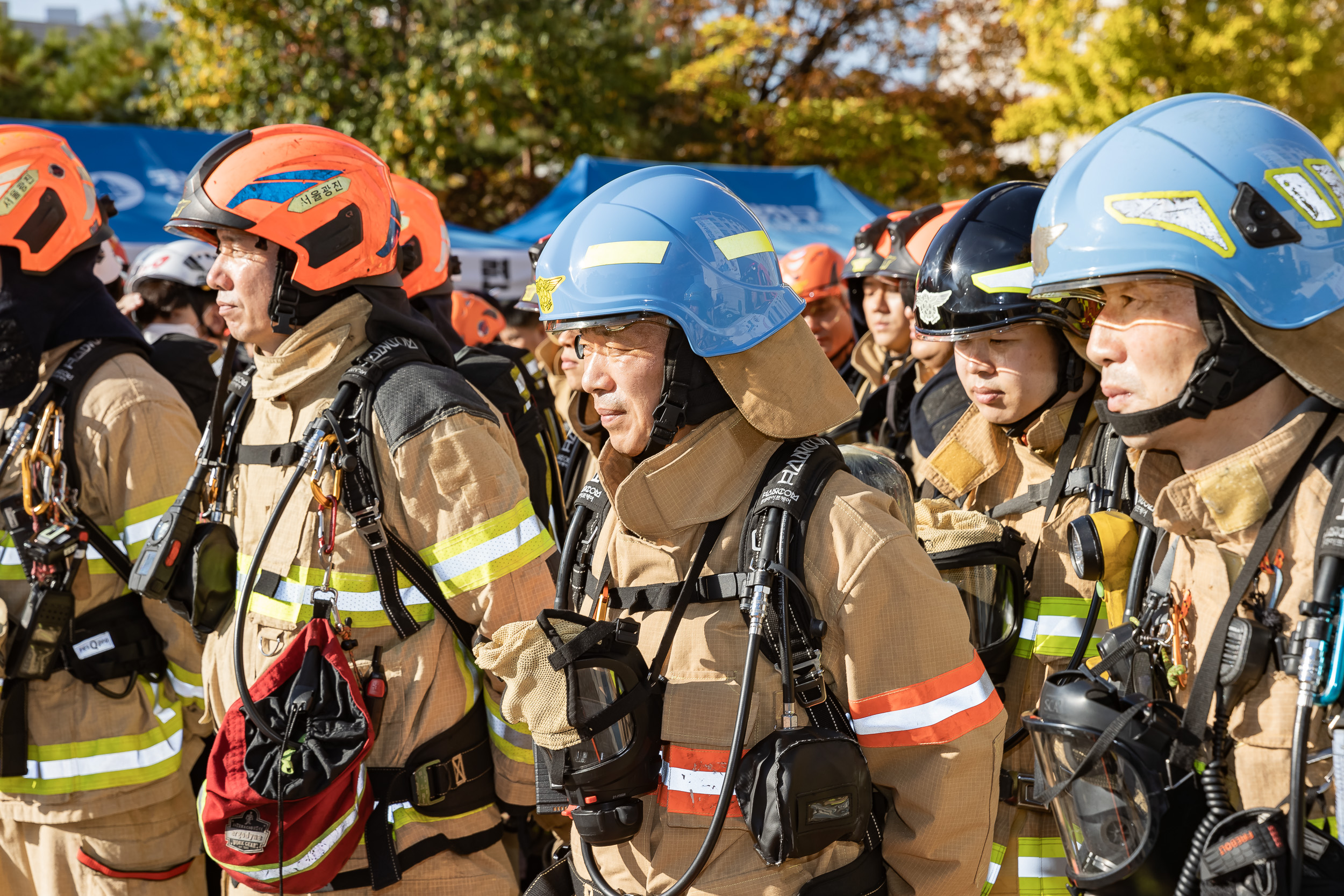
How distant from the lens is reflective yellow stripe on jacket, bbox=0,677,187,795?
3723 mm

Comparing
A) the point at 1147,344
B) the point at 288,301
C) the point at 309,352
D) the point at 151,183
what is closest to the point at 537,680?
the point at 1147,344

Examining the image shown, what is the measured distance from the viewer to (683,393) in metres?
2.46

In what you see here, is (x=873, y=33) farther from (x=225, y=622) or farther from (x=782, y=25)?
(x=225, y=622)

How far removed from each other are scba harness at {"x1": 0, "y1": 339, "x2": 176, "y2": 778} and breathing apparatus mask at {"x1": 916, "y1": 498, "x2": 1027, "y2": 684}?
107 inches

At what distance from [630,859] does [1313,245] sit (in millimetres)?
1783

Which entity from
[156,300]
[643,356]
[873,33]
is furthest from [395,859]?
[873,33]

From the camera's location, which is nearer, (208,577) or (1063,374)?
(208,577)

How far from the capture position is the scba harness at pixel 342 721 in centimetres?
285

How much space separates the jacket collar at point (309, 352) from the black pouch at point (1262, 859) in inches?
103

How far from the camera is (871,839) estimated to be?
231 centimetres

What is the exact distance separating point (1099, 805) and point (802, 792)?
0.51 metres

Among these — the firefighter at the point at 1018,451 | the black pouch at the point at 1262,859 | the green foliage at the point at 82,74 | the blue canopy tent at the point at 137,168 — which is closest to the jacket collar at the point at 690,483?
the firefighter at the point at 1018,451

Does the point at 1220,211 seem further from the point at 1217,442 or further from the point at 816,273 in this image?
the point at 816,273

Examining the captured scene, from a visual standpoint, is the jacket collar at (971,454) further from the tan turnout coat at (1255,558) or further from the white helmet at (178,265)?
the white helmet at (178,265)
